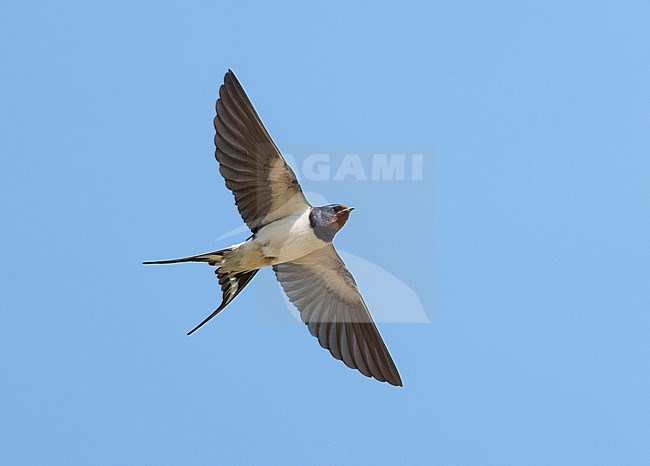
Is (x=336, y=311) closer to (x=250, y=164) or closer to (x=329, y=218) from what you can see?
(x=329, y=218)

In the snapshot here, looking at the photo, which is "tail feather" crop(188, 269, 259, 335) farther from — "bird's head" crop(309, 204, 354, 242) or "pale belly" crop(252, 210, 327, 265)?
"bird's head" crop(309, 204, 354, 242)

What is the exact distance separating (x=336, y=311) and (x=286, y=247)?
2.09 feet

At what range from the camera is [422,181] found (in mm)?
5383

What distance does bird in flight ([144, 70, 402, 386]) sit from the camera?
198 inches

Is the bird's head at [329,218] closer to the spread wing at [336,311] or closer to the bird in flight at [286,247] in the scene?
the bird in flight at [286,247]

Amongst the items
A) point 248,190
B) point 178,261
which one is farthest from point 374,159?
point 178,261

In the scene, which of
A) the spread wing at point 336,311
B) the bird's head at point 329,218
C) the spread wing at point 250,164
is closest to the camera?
the spread wing at point 250,164

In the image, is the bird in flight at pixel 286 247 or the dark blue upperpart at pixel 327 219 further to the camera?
the dark blue upperpart at pixel 327 219

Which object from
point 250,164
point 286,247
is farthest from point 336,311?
point 250,164

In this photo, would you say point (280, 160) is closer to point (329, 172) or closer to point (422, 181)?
point (329, 172)

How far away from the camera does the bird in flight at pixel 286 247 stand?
5039mm

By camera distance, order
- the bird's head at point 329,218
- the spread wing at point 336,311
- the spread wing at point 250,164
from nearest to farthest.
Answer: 1. the spread wing at point 250,164
2. the bird's head at point 329,218
3. the spread wing at point 336,311

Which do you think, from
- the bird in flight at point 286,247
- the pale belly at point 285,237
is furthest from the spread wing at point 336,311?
the pale belly at point 285,237

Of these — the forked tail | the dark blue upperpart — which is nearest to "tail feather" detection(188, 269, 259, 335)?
the forked tail
